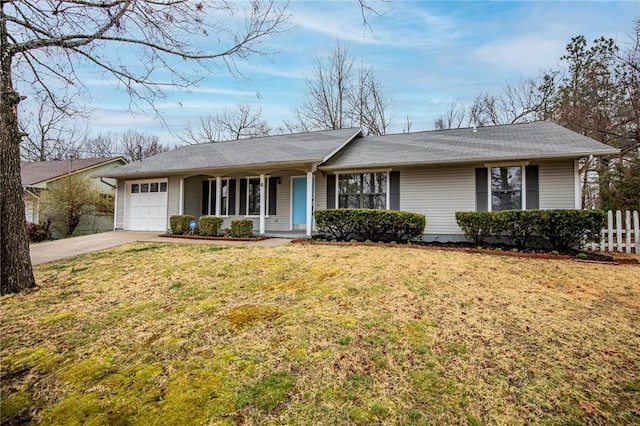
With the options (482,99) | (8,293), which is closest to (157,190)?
(8,293)

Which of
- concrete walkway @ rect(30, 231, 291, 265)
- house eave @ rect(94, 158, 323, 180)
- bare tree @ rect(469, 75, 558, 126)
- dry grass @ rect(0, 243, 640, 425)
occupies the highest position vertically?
bare tree @ rect(469, 75, 558, 126)

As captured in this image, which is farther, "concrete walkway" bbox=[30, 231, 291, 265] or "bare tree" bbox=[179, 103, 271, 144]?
"bare tree" bbox=[179, 103, 271, 144]

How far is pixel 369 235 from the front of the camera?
33.8ft

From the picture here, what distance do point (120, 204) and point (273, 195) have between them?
7788 mm

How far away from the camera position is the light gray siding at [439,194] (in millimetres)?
10430

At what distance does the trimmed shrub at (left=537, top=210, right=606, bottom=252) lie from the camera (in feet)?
25.8

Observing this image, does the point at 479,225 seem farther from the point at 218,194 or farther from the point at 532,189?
the point at 218,194

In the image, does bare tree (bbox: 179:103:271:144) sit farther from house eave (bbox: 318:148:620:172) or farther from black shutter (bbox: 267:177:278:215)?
house eave (bbox: 318:148:620:172)

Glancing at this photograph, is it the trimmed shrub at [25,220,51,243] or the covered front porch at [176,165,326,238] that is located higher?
the covered front porch at [176,165,326,238]

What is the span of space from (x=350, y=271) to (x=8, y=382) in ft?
15.8

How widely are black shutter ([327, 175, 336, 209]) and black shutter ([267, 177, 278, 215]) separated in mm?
2508

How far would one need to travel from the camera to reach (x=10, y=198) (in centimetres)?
544

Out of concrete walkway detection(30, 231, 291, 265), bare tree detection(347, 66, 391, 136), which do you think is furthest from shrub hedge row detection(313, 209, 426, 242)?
bare tree detection(347, 66, 391, 136)

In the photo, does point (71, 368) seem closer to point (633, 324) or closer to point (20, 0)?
point (20, 0)
